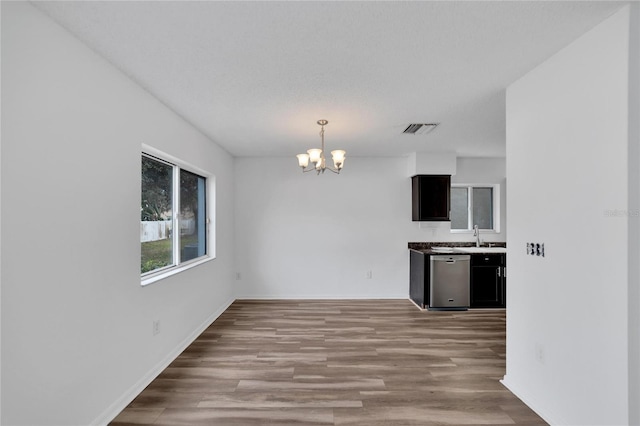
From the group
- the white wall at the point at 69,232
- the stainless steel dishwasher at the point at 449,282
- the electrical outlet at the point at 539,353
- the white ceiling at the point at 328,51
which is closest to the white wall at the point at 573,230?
the electrical outlet at the point at 539,353

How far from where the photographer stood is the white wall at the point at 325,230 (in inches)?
231

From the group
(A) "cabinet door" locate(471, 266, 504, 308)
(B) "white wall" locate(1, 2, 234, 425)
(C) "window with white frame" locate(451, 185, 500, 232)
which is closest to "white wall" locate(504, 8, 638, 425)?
(A) "cabinet door" locate(471, 266, 504, 308)

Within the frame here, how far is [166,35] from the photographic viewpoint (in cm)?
198

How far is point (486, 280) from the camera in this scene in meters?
5.21

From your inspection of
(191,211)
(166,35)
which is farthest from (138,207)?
(191,211)

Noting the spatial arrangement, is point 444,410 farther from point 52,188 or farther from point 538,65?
point 52,188

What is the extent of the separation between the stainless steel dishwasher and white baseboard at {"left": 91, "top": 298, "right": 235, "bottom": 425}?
3.23 metres

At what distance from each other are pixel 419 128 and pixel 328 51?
2.17 m

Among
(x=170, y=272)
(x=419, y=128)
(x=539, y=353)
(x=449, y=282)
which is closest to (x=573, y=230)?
(x=539, y=353)

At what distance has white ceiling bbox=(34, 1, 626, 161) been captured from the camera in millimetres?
1756

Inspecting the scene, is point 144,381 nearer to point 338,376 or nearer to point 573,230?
point 338,376

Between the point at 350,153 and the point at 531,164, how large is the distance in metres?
3.33

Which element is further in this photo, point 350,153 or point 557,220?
point 350,153

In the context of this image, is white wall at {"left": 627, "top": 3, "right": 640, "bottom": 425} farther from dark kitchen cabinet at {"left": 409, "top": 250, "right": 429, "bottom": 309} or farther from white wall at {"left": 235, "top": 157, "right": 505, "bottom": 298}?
white wall at {"left": 235, "top": 157, "right": 505, "bottom": 298}
